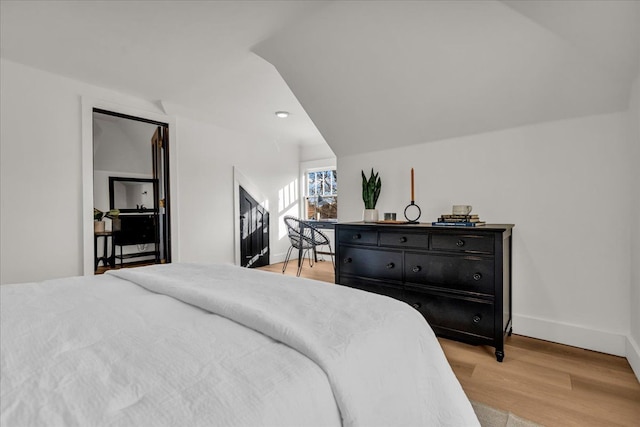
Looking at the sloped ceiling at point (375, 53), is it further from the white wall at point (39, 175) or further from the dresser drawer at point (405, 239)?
the dresser drawer at point (405, 239)

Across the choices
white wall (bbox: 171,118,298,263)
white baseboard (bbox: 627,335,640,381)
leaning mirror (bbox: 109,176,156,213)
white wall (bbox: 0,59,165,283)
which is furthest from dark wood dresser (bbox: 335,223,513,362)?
leaning mirror (bbox: 109,176,156,213)

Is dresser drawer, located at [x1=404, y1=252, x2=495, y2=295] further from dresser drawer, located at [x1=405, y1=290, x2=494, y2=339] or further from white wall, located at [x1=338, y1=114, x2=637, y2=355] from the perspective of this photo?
white wall, located at [x1=338, y1=114, x2=637, y2=355]

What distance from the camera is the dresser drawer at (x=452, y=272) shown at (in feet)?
6.65

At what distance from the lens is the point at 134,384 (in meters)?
0.62

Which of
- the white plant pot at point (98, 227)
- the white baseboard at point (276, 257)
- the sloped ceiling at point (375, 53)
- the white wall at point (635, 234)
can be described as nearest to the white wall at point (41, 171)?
the sloped ceiling at point (375, 53)

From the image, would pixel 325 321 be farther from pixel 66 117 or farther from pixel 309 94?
pixel 66 117

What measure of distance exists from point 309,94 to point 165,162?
2.16 m

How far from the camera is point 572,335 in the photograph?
2160 millimetres

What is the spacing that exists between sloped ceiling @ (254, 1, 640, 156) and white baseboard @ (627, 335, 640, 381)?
1.41 meters

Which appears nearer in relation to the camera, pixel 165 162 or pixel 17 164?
pixel 17 164

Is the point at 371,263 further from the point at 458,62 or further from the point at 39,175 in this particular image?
the point at 39,175

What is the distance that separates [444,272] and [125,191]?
5.16 m

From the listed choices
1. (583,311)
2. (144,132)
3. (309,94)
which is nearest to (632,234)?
(583,311)

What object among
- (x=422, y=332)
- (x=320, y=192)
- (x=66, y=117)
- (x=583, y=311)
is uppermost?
(x=66, y=117)
